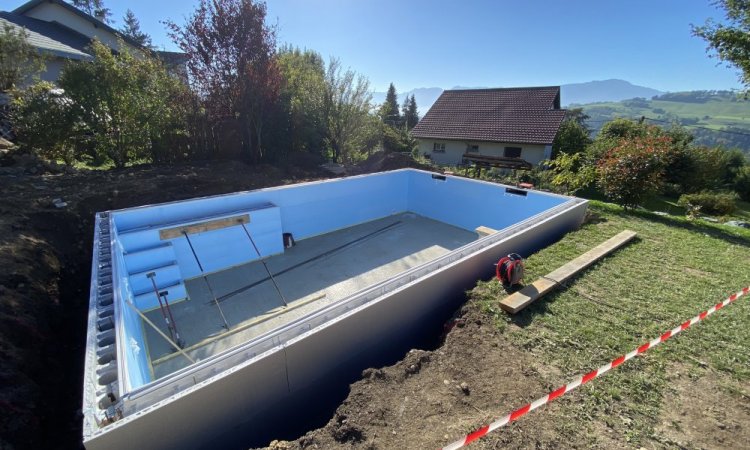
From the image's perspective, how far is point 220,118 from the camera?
9.77 metres

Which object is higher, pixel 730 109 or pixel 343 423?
pixel 730 109

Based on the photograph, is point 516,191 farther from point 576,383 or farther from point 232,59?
point 232,59

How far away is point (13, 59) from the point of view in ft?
29.7

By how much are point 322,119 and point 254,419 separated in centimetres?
1195

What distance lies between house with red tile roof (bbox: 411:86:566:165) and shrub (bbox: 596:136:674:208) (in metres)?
7.32

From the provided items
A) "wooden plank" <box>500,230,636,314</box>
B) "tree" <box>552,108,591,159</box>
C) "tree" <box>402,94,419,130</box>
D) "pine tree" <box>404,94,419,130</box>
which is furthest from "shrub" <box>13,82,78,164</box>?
"pine tree" <box>404,94,419,130</box>

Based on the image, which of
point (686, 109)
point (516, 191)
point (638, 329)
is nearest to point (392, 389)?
point (638, 329)

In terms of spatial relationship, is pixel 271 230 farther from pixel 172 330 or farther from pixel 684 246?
pixel 684 246

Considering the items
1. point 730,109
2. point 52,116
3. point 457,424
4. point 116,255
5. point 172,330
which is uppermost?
point 730,109

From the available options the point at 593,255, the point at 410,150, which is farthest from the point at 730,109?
the point at 593,255

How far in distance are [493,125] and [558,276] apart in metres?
13.9

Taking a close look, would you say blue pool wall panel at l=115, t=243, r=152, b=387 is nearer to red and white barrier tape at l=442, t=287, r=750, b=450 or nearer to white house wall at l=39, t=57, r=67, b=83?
red and white barrier tape at l=442, t=287, r=750, b=450

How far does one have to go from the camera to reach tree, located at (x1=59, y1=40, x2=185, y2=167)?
24.1ft

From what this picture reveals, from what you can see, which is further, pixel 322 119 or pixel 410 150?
pixel 410 150
